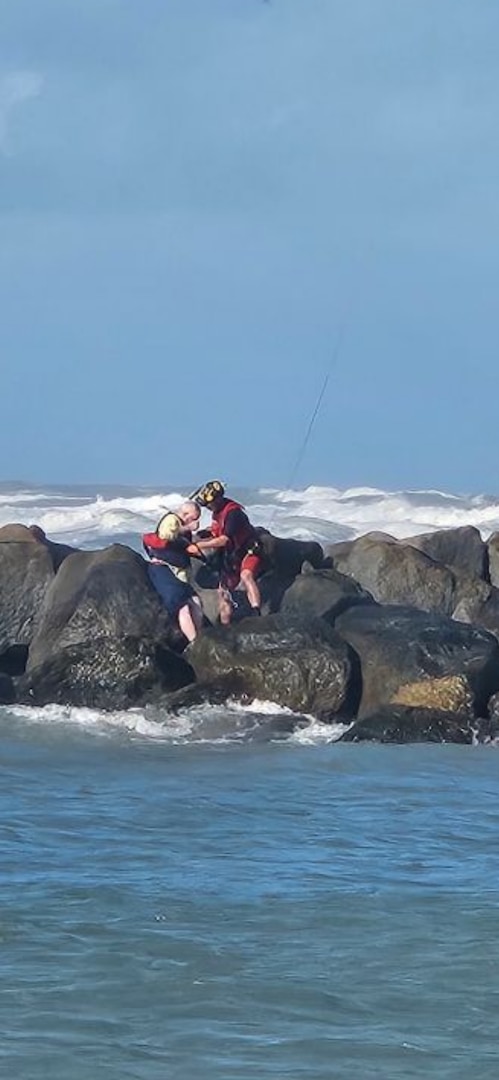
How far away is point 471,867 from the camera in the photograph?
34.4 ft

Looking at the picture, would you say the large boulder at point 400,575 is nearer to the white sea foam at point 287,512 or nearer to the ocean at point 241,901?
the ocean at point 241,901

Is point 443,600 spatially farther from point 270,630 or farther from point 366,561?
point 270,630

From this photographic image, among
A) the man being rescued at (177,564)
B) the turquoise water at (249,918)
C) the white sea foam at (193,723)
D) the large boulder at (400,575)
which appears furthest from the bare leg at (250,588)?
the turquoise water at (249,918)

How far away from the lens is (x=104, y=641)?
16.4 metres

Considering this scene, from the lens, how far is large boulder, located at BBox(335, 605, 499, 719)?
1545 cm

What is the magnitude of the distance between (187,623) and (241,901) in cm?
747

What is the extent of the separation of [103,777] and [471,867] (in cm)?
359

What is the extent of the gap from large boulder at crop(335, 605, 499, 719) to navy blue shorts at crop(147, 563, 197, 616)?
1.53 m

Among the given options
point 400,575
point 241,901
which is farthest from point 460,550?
point 241,901

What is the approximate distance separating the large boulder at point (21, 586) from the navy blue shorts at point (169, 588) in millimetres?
1589

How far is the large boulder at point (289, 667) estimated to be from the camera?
51.8 feet

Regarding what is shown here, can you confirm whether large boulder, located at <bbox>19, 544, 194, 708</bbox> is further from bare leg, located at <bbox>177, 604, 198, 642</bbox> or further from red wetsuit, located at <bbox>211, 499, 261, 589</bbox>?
red wetsuit, located at <bbox>211, 499, 261, 589</bbox>

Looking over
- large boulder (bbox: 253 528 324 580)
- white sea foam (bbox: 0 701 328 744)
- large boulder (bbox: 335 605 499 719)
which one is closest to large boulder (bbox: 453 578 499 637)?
large boulder (bbox: 253 528 324 580)

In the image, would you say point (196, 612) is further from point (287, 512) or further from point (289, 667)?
point (287, 512)
